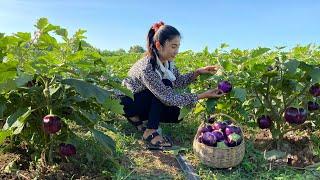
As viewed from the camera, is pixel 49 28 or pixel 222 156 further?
pixel 222 156

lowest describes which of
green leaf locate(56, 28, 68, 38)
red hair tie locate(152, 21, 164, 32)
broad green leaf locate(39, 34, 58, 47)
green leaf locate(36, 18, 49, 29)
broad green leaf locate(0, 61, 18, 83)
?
broad green leaf locate(0, 61, 18, 83)

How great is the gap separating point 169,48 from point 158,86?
0.35m

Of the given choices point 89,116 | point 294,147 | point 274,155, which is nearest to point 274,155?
point 274,155

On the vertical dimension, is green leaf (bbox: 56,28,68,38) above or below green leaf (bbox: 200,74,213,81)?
above

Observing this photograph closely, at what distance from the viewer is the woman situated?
14.2 feet

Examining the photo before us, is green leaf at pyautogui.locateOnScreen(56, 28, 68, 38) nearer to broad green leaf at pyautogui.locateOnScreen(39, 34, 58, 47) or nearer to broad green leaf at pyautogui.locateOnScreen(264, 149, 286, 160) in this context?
broad green leaf at pyautogui.locateOnScreen(39, 34, 58, 47)

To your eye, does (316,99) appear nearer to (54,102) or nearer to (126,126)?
(126,126)

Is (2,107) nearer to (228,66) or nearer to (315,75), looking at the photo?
(228,66)

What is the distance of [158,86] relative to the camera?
437 centimetres

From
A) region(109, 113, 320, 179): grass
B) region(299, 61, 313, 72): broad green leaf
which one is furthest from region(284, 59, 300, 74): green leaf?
region(109, 113, 320, 179): grass

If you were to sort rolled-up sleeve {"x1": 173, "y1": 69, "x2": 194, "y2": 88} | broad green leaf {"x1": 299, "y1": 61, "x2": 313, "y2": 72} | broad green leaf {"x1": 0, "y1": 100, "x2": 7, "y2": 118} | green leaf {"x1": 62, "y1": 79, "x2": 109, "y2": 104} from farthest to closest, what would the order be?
rolled-up sleeve {"x1": 173, "y1": 69, "x2": 194, "y2": 88}, broad green leaf {"x1": 299, "y1": 61, "x2": 313, "y2": 72}, broad green leaf {"x1": 0, "y1": 100, "x2": 7, "y2": 118}, green leaf {"x1": 62, "y1": 79, "x2": 109, "y2": 104}

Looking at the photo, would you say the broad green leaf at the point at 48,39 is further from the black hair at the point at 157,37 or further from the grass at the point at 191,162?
the black hair at the point at 157,37

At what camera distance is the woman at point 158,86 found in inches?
171

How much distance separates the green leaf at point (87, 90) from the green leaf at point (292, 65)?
1.39 meters
